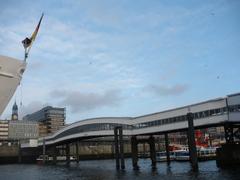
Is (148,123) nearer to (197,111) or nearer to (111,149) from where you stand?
(197,111)

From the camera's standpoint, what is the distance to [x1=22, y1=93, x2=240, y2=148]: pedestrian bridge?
6050cm

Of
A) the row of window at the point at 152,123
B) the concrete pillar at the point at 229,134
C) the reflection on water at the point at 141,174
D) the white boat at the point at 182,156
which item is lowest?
the reflection on water at the point at 141,174

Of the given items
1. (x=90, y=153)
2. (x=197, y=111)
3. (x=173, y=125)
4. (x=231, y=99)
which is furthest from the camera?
(x=90, y=153)

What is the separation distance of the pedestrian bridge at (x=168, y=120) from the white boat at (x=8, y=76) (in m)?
40.8

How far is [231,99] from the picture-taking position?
60250 mm

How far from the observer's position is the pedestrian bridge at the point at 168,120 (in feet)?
198

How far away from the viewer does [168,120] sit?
236 feet

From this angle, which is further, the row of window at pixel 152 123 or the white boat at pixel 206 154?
the white boat at pixel 206 154

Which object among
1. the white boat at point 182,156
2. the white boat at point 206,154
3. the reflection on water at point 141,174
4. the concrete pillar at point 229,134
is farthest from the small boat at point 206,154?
the concrete pillar at point 229,134

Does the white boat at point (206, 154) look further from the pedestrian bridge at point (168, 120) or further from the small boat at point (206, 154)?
the pedestrian bridge at point (168, 120)

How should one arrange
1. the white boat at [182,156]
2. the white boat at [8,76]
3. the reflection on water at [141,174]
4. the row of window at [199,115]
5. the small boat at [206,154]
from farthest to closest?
1. the white boat at [182,156]
2. the small boat at [206,154]
3. the row of window at [199,115]
4. the reflection on water at [141,174]
5. the white boat at [8,76]

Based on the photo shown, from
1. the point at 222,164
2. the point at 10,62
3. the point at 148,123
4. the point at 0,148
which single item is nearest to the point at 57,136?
the point at 0,148

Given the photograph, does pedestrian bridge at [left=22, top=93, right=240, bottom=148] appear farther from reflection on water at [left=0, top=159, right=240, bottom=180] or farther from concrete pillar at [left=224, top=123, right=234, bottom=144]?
reflection on water at [left=0, top=159, right=240, bottom=180]

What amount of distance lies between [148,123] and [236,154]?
20973 mm
